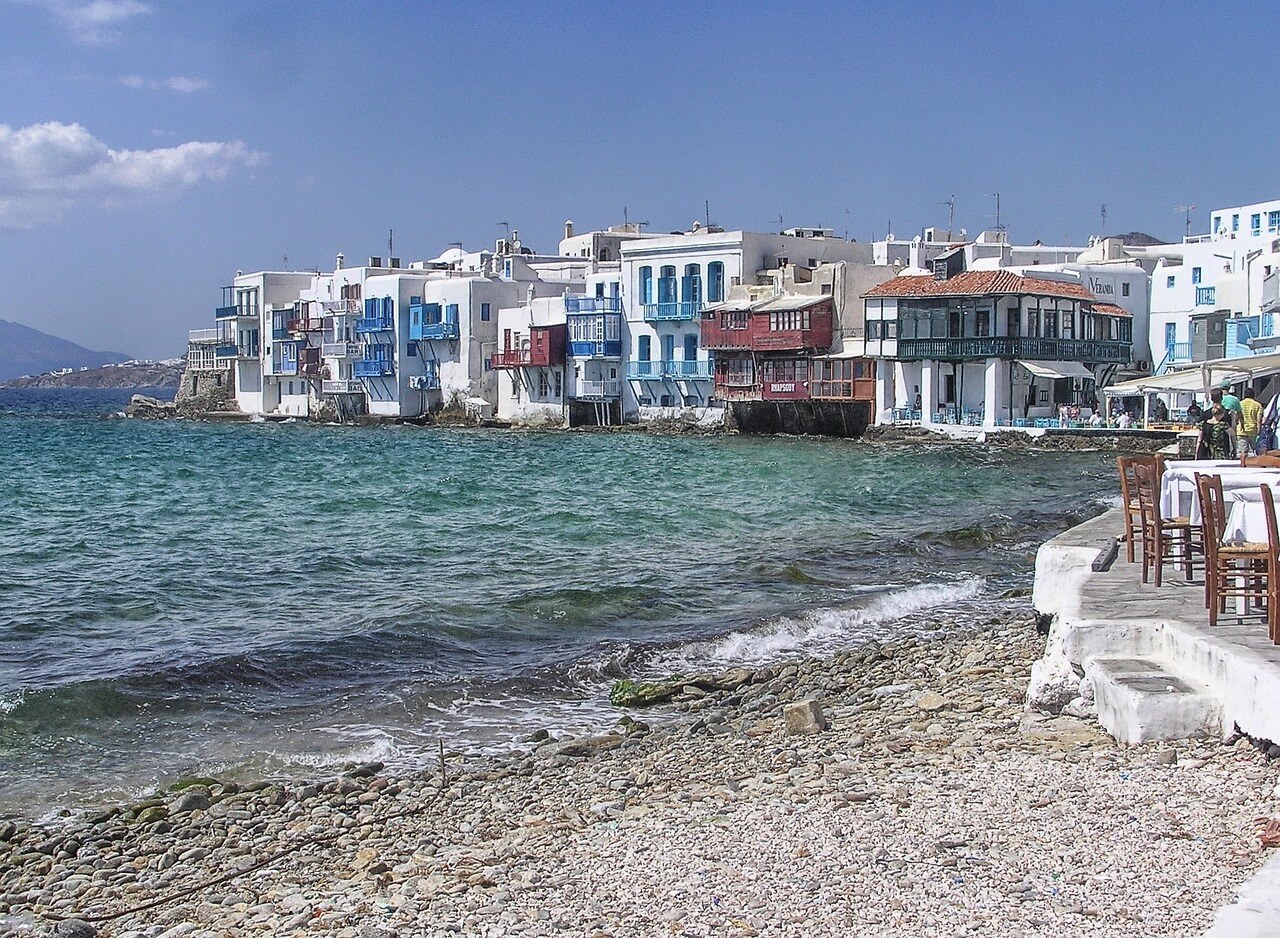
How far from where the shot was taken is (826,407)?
58844mm

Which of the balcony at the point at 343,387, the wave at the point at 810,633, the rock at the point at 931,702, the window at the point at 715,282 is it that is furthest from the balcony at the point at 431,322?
the rock at the point at 931,702

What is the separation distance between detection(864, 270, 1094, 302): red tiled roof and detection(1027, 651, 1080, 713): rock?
1732 inches

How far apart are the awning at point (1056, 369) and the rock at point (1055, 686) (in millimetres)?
44220

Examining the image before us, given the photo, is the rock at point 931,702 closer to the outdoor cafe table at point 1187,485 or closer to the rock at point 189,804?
the outdoor cafe table at point 1187,485

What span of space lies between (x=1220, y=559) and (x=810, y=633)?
739 cm

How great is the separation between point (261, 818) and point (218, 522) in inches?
832

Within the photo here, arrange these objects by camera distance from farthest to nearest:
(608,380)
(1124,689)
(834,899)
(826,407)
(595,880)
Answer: (608,380)
(826,407)
(1124,689)
(595,880)
(834,899)

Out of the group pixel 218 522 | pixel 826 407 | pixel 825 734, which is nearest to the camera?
pixel 825 734

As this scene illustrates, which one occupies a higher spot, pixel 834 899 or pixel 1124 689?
pixel 1124 689

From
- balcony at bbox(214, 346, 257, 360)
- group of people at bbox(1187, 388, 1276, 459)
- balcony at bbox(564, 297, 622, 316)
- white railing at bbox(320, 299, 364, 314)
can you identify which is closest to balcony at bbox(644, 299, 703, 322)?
balcony at bbox(564, 297, 622, 316)

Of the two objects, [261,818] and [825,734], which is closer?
[261,818]

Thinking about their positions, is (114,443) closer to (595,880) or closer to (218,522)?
(218,522)

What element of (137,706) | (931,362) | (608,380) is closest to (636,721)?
(137,706)

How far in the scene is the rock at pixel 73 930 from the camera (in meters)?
6.88
